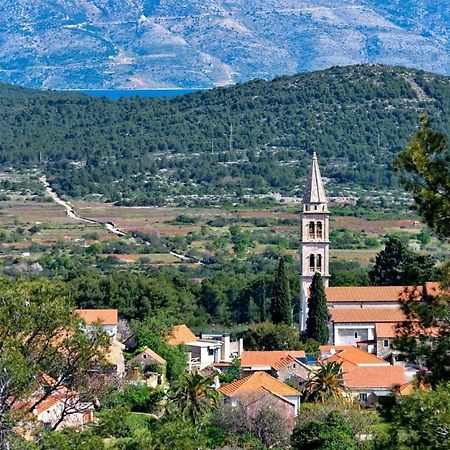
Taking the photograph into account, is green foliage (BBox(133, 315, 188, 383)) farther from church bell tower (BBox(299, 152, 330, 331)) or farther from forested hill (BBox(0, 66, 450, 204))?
A: forested hill (BBox(0, 66, 450, 204))

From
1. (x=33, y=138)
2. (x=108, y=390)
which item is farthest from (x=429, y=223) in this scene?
(x=33, y=138)

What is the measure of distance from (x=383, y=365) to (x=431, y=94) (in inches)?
4075

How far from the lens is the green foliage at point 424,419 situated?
17297 millimetres

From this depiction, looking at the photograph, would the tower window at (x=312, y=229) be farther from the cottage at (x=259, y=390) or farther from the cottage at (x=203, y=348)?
the cottage at (x=259, y=390)

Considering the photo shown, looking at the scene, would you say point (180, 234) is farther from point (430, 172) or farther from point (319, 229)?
point (430, 172)

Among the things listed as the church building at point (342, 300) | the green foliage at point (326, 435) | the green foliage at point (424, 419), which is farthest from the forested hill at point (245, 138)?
the green foliage at point (424, 419)

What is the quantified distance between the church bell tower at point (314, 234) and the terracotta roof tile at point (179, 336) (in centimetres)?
643

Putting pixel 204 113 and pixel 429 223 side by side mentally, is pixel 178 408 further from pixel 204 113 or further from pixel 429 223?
pixel 204 113

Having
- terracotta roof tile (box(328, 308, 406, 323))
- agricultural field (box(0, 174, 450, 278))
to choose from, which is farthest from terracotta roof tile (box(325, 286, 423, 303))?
agricultural field (box(0, 174, 450, 278))

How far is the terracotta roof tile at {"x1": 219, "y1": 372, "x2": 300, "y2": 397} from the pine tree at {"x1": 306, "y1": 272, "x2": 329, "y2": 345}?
8.42 meters

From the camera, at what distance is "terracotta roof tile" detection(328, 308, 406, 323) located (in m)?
48.3

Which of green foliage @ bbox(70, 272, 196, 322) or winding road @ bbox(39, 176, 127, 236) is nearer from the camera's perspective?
green foliage @ bbox(70, 272, 196, 322)

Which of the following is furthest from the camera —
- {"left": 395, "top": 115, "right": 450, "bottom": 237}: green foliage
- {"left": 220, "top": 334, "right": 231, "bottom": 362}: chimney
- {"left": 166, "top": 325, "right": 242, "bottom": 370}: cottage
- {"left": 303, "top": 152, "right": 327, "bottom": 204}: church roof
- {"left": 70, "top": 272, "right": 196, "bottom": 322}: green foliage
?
{"left": 303, "top": 152, "right": 327, "bottom": 204}: church roof

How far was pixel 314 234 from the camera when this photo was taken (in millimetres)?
54500
